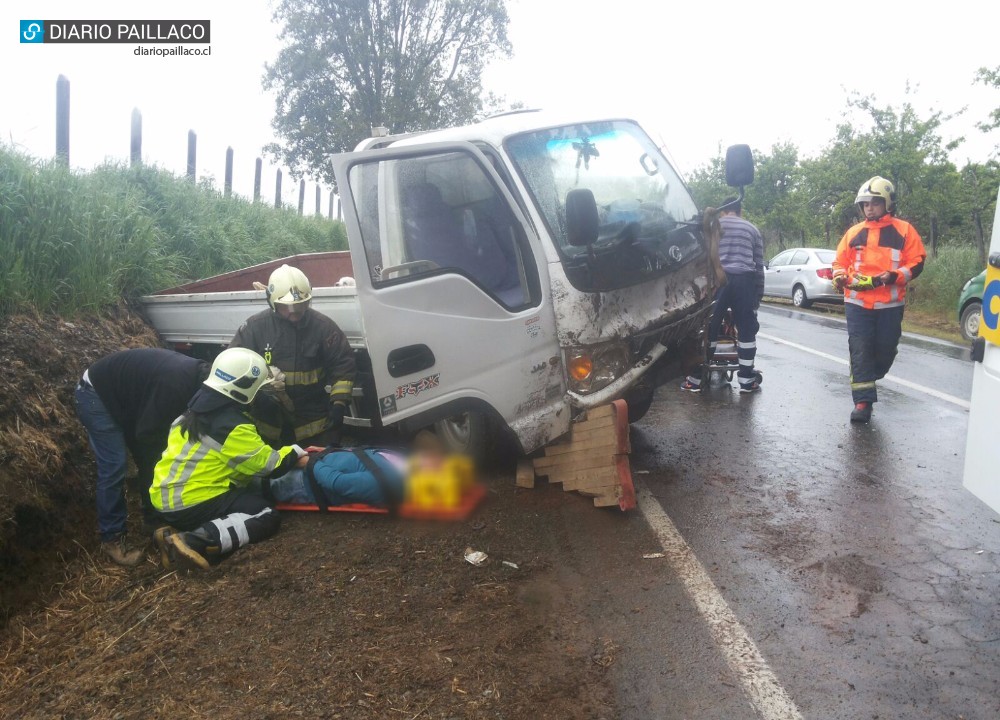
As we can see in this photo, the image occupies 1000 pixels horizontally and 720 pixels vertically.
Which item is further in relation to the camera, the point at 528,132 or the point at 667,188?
the point at 667,188

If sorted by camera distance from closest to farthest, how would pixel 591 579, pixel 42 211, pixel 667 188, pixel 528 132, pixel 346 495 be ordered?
pixel 591 579 → pixel 346 495 → pixel 528 132 → pixel 667 188 → pixel 42 211

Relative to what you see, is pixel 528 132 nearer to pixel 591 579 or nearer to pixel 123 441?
pixel 591 579

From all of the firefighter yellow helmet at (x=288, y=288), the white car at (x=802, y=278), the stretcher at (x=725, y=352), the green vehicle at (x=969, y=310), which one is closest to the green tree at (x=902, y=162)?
the white car at (x=802, y=278)

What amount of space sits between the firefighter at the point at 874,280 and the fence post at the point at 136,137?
914cm

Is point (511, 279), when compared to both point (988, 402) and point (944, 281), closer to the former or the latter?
point (988, 402)

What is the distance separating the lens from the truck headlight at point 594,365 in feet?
15.8

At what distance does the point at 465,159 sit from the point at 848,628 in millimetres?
3408

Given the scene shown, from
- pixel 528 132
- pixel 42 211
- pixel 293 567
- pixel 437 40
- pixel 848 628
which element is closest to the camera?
pixel 848 628

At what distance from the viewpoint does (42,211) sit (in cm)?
648

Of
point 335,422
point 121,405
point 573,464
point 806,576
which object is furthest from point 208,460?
point 806,576

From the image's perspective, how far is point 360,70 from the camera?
61.4 ft

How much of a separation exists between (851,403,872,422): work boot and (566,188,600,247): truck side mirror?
329 centimetres

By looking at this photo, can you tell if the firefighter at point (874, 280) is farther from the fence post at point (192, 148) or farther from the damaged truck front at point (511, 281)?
the fence post at point (192, 148)

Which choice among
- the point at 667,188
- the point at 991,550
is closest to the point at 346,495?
the point at 667,188
